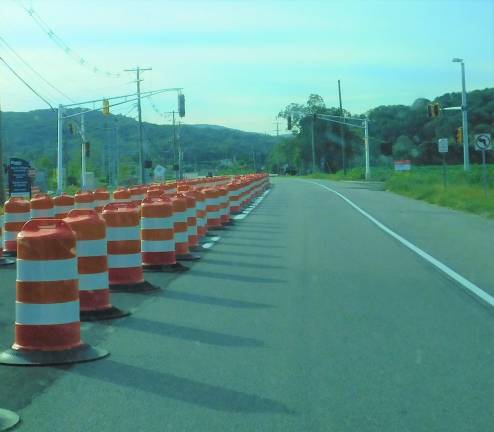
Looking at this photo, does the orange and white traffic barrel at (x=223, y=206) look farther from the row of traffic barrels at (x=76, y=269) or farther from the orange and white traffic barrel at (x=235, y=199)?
the row of traffic barrels at (x=76, y=269)

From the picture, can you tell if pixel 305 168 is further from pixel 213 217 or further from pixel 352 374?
pixel 352 374

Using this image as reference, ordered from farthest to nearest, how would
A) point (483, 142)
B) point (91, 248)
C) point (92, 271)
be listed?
point (483, 142)
point (91, 248)
point (92, 271)

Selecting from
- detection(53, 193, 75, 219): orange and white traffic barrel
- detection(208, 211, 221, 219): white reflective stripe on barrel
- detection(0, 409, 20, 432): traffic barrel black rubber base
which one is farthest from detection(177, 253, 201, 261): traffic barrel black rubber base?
detection(0, 409, 20, 432): traffic barrel black rubber base

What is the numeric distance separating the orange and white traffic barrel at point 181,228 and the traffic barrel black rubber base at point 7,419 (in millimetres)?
8956

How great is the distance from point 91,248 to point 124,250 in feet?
5.43

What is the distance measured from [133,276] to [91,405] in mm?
5229

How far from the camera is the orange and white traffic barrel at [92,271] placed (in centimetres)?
925

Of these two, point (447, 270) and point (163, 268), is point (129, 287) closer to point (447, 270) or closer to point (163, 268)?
point (163, 268)

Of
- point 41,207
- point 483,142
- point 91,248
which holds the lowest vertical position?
point 91,248

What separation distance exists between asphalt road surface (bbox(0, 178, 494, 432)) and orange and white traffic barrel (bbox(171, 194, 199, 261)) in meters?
0.87

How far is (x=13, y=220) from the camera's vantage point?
52.3 ft

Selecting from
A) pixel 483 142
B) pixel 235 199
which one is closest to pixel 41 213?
pixel 235 199

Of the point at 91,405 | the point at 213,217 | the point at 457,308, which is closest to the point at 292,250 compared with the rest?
the point at 213,217

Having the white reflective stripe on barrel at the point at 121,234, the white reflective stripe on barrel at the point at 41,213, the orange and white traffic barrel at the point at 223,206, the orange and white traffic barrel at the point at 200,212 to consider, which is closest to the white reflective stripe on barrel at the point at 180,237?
the orange and white traffic barrel at the point at 200,212
